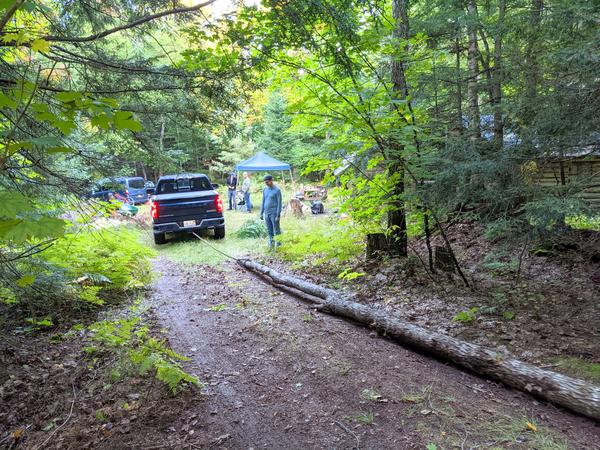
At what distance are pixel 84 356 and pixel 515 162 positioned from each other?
5.56m

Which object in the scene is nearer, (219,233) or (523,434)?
(523,434)

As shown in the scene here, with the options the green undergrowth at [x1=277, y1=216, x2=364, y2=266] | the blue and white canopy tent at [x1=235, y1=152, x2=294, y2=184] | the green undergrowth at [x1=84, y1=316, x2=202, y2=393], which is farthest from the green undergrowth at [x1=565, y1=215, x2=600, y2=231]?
the blue and white canopy tent at [x1=235, y1=152, x2=294, y2=184]

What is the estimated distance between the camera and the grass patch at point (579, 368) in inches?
121

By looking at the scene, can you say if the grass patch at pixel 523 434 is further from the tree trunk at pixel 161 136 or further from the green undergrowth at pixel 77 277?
the tree trunk at pixel 161 136

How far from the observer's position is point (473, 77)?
7.30 m

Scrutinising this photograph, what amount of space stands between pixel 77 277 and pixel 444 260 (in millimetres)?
5712

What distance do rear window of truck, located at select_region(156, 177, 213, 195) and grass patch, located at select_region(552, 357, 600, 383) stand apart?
10051 mm

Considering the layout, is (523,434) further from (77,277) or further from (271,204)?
(271,204)

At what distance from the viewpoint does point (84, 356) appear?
3.94 meters

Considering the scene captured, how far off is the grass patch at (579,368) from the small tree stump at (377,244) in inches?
139

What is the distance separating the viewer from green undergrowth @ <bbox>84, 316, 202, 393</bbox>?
3107mm

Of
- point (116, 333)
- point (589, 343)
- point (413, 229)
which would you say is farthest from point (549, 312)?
point (116, 333)

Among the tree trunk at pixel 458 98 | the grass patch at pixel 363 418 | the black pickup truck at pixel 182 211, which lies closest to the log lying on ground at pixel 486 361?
the grass patch at pixel 363 418

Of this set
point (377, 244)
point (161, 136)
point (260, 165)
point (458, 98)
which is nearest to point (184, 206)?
point (161, 136)
